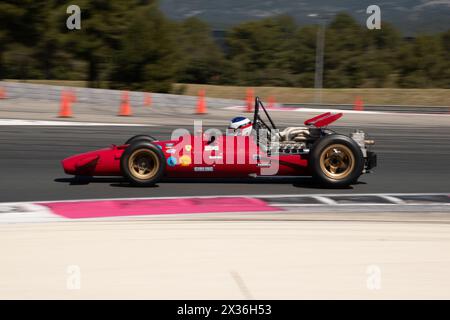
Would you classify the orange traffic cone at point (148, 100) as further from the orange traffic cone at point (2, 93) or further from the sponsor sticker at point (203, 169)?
the sponsor sticker at point (203, 169)

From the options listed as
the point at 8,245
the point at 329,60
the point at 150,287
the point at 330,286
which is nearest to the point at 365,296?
the point at 330,286

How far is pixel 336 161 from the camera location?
9.89 metres

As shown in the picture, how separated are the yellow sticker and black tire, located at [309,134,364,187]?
61.2 inches

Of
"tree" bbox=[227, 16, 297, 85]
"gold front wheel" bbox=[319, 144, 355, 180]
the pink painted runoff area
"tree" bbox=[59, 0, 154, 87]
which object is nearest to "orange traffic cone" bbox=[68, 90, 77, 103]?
"tree" bbox=[59, 0, 154, 87]

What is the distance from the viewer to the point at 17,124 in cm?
1727

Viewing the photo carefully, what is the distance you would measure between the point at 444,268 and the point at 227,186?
4335mm

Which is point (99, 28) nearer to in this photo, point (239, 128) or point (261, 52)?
point (261, 52)

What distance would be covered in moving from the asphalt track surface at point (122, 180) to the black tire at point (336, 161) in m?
0.16

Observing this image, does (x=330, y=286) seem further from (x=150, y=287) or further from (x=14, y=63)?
(x=14, y=63)

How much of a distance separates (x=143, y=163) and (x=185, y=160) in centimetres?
54

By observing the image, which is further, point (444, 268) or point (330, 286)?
point (444, 268)

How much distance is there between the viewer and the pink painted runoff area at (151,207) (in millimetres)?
8062

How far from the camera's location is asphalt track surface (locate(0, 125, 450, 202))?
31.3 ft
